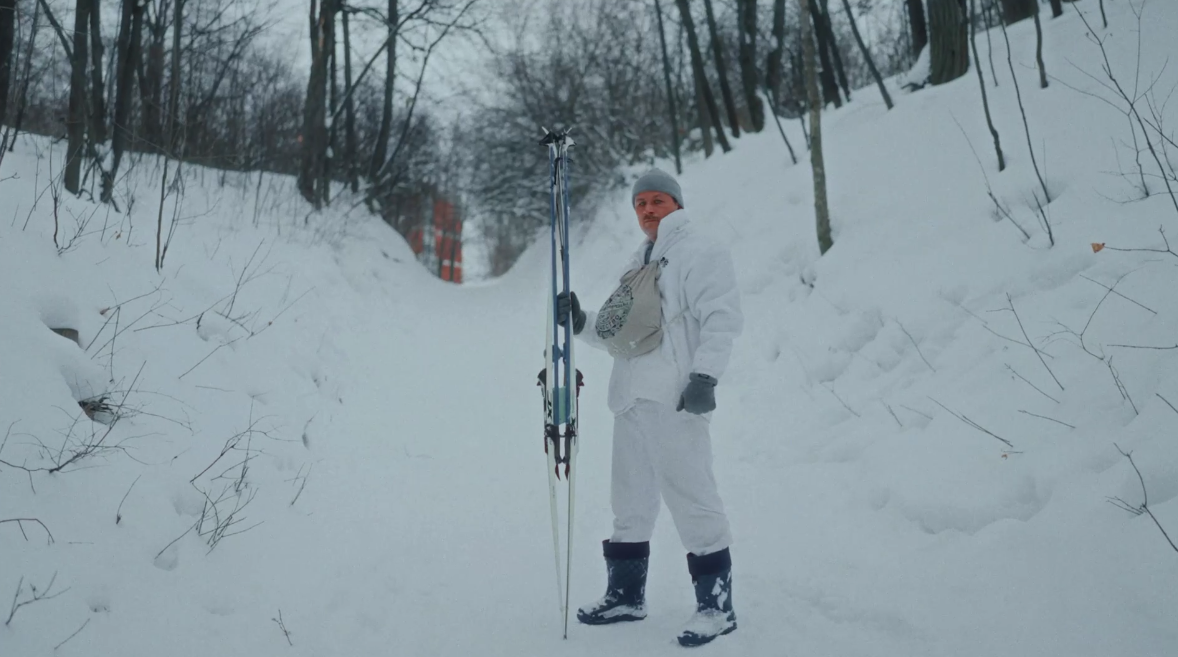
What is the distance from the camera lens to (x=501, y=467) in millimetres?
4637

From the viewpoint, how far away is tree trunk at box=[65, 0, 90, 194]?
529 centimetres

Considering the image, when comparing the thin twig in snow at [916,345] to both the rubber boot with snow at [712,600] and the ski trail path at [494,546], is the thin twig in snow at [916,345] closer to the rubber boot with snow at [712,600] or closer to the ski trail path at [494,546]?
the ski trail path at [494,546]

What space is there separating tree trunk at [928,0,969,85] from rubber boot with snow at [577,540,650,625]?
7.01 m

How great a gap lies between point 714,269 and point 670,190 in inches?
19.2

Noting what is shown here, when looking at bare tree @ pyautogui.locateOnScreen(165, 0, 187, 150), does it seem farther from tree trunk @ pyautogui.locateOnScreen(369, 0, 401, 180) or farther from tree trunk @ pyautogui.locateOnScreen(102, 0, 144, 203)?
tree trunk @ pyautogui.locateOnScreen(369, 0, 401, 180)

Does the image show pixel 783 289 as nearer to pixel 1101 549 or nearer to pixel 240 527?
pixel 1101 549

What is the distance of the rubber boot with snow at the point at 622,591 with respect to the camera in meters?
2.61

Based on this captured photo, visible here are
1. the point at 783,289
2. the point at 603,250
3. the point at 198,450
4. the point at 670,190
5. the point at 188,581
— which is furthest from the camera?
the point at 603,250

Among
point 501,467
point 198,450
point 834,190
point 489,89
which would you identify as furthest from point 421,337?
point 489,89

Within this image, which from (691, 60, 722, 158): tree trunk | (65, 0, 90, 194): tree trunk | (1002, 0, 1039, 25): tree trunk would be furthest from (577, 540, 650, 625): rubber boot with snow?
(691, 60, 722, 158): tree trunk

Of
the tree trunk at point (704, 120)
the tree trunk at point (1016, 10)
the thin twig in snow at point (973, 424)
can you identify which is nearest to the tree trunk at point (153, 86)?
the thin twig in snow at point (973, 424)

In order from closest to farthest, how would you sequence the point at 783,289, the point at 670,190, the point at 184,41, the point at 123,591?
1. the point at 123,591
2. the point at 670,190
3. the point at 783,289
4. the point at 184,41

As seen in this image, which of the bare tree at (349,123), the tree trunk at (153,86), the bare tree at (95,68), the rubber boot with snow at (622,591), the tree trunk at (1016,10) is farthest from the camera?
the bare tree at (349,123)

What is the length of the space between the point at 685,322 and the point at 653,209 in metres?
0.52
